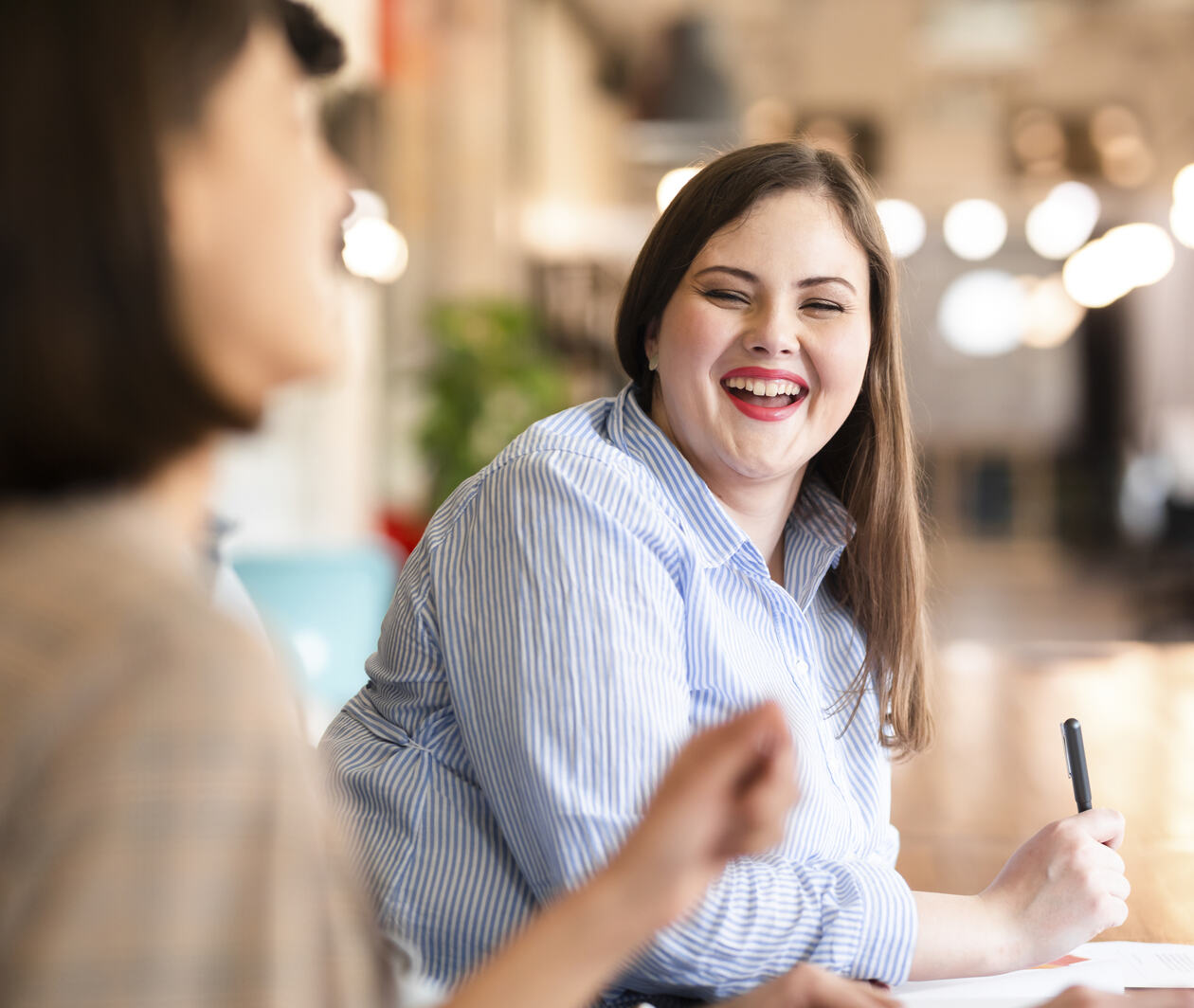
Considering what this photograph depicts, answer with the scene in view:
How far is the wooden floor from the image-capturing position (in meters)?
1.37

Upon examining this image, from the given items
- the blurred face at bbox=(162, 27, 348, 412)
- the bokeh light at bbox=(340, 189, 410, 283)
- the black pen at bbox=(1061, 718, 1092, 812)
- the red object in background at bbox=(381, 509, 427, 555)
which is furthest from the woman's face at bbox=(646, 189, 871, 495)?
the red object in background at bbox=(381, 509, 427, 555)

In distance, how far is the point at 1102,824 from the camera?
3.73ft

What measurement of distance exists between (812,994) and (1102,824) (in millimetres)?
416

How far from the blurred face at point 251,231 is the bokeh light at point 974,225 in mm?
10709

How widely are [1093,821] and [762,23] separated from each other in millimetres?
10367

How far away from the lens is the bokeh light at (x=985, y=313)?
11758 mm

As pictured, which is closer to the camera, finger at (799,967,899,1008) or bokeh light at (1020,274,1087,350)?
finger at (799,967,899,1008)

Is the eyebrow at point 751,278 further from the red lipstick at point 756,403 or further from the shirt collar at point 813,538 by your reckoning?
the shirt collar at point 813,538

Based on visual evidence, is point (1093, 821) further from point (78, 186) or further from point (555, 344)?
point (555, 344)

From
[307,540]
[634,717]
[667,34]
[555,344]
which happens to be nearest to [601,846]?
[634,717]

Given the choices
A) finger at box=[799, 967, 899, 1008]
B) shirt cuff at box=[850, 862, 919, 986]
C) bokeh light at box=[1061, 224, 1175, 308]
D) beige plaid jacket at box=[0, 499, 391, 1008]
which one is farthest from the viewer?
bokeh light at box=[1061, 224, 1175, 308]

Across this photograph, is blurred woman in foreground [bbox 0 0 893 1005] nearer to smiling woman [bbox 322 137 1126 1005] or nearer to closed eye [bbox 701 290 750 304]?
smiling woman [bbox 322 137 1126 1005]

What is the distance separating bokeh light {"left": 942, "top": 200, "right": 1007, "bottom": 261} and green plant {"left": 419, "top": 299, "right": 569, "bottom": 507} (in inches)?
222

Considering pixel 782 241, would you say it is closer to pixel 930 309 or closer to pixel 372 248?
pixel 372 248
